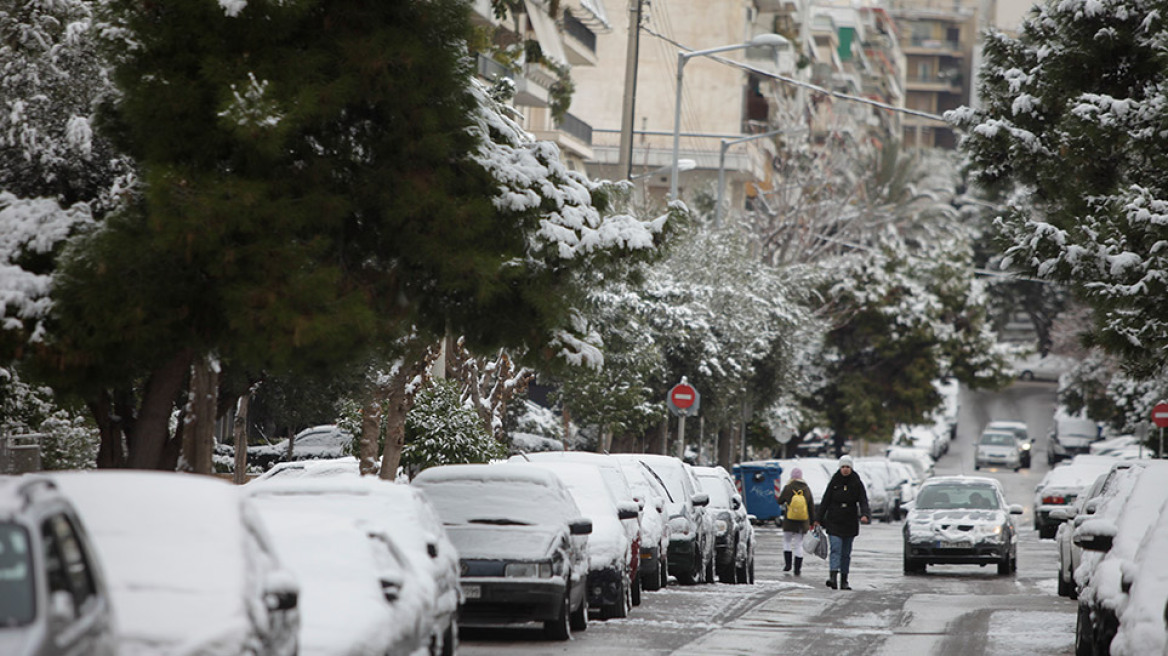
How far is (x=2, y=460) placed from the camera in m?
21.7

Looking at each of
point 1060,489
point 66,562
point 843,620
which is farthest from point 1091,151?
point 1060,489

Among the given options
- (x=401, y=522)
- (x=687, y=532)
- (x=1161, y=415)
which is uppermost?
(x=1161, y=415)

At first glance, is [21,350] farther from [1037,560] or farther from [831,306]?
[831,306]

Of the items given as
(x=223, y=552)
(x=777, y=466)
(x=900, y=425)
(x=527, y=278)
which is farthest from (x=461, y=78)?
(x=900, y=425)

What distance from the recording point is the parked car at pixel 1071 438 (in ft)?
246

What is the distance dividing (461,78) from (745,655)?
546cm

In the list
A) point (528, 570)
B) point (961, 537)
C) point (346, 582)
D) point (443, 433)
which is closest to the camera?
point (346, 582)

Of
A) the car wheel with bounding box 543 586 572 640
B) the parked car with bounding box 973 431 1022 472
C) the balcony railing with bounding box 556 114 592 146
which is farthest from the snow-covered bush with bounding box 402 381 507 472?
the parked car with bounding box 973 431 1022 472

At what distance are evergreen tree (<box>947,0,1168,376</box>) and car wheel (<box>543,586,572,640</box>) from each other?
682 centimetres

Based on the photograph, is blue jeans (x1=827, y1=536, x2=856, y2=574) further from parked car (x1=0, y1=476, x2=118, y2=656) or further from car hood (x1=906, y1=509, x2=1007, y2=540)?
parked car (x1=0, y1=476, x2=118, y2=656)

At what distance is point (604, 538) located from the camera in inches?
705

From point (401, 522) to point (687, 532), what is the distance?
A: 12.0m

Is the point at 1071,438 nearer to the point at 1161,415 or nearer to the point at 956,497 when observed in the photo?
the point at 1161,415

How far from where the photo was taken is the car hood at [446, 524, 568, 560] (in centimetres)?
1475
